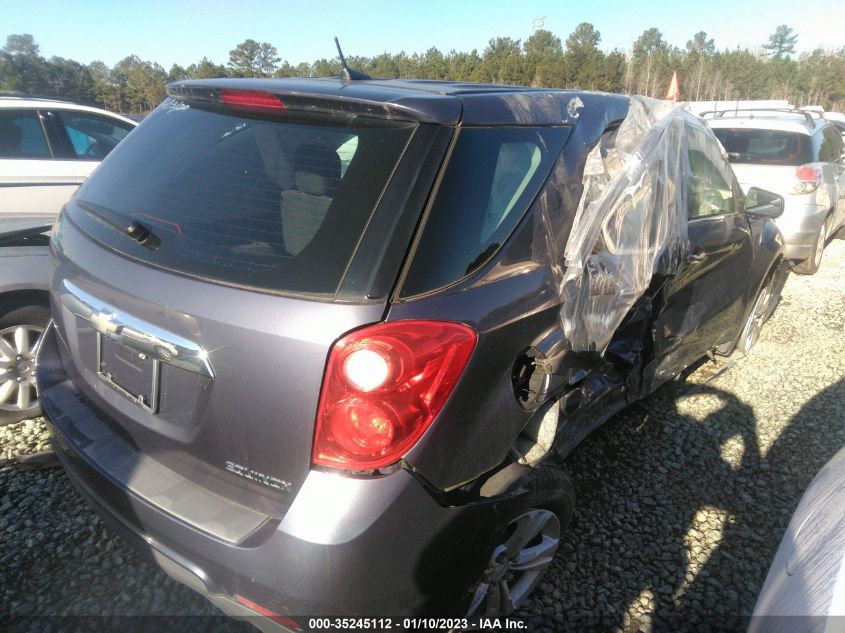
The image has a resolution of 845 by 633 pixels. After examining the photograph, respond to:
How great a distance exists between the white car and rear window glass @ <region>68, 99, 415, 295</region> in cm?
395

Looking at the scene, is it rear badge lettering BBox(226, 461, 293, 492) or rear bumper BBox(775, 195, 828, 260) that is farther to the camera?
rear bumper BBox(775, 195, 828, 260)

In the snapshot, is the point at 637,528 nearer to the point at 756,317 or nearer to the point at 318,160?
the point at 318,160

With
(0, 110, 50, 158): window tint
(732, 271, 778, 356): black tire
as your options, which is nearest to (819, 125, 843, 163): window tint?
(732, 271, 778, 356): black tire

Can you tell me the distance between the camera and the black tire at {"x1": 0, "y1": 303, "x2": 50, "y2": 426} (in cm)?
302

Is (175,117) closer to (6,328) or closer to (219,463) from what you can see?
(219,463)

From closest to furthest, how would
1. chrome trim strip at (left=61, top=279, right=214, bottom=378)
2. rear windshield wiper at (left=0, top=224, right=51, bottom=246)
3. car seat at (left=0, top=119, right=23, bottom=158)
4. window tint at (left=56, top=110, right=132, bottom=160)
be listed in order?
chrome trim strip at (left=61, top=279, right=214, bottom=378)
rear windshield wiper at (left=0, top=224, right=51, bottom=246)
car seat at (left=0, top=119, right=23, bottom=158)
window tint at (left=56, top=110, right=132, bottom=160)

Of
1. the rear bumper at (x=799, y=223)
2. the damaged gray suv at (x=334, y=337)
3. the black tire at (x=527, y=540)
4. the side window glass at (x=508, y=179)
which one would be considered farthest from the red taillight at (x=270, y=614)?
the rear bumper at (x=799, y=223)

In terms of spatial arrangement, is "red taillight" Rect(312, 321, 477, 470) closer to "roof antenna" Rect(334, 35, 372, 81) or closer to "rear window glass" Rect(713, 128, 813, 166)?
"roof antenna" Rect(334, 35, 372, 81)

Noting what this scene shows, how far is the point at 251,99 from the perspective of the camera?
1.84 metres

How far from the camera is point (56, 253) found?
2049 mm

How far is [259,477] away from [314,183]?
0.82 meters

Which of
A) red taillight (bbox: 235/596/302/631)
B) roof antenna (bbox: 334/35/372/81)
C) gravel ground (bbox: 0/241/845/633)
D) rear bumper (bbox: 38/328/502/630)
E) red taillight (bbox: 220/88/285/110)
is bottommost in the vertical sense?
gravel ground (bbox: 0/241/845/633)

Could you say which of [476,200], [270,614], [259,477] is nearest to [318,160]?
[476,200]

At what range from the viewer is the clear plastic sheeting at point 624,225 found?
2104 millimetres
